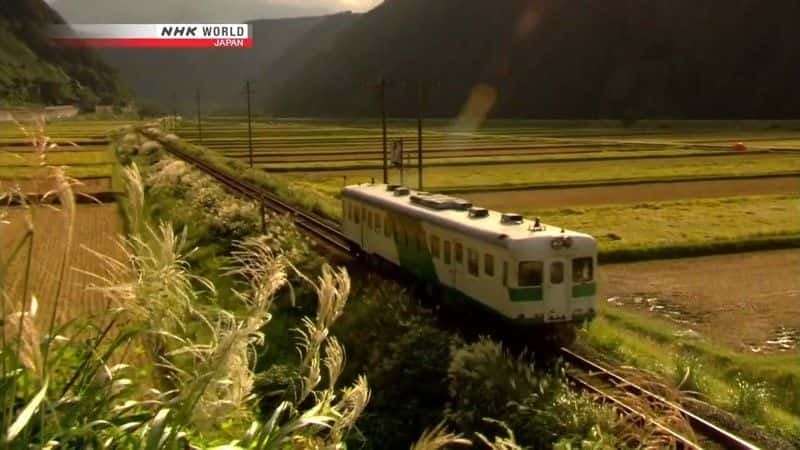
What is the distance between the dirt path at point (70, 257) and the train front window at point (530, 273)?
7277mm

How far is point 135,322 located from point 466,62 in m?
167

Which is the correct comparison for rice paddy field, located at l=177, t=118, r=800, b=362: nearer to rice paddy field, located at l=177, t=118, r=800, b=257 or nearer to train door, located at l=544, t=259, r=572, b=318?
rice paddy field, located at l=177, t=118, r=800, b=257

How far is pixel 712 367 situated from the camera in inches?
653

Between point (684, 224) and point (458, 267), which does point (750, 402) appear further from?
point (684, 224)

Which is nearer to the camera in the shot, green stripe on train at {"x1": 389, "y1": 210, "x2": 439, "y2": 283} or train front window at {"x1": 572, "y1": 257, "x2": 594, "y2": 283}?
train front window at {"x1": 572, "y1": 257, "x2": 594, "y2": 283}

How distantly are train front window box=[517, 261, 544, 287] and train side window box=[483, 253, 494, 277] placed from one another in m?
0.74

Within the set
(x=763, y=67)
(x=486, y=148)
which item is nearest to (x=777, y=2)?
(x=763, y=67)

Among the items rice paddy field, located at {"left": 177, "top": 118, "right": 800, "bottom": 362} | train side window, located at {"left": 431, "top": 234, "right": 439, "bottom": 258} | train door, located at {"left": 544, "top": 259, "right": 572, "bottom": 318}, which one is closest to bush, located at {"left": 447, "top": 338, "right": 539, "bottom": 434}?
train door, located at {"left": 544, "top": 259, "right": 572, "bottom": 318}

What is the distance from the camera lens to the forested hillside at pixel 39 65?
14259 cm

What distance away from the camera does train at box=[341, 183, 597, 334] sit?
49.2 ft

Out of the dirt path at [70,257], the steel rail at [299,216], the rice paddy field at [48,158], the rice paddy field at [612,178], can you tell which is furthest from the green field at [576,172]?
the dirt path at [70,257]

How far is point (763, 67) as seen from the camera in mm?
134125

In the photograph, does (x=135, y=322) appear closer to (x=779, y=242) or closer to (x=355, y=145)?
(x=779, y=242)

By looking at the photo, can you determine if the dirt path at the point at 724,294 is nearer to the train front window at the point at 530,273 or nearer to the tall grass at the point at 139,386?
the train front window at the point at 530,273
